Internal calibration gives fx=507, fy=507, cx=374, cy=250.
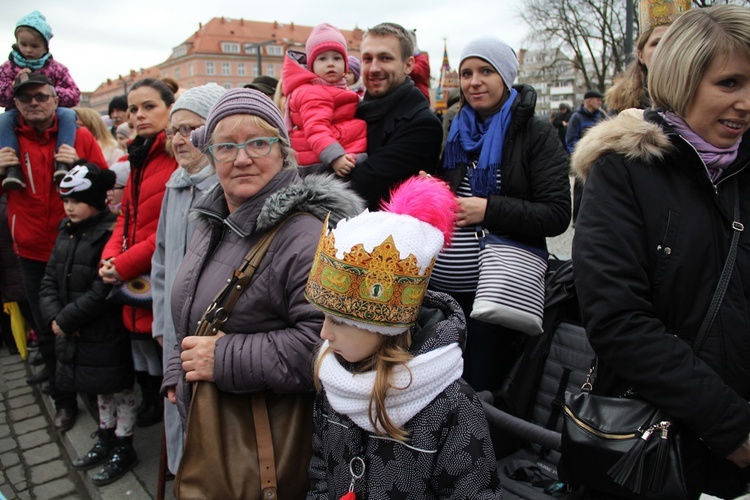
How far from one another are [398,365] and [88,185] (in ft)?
9.51

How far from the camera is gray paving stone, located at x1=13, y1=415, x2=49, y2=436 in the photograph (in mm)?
3918

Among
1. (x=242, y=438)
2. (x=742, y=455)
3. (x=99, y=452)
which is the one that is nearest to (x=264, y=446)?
(x=242, y=438)

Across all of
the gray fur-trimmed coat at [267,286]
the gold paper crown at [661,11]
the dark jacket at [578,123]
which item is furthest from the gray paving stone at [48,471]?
the dark jacket at [578,123]

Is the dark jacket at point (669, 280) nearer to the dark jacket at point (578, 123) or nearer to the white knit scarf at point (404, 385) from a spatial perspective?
the white knit scarf at point (404, 385)

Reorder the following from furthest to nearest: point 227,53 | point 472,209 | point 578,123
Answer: point 227,53
point 578,123
point 472,209

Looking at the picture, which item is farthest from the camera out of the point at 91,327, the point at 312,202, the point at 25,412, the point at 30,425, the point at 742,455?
the point at 25,412

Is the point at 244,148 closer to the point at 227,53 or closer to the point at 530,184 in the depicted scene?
the point at 530,184

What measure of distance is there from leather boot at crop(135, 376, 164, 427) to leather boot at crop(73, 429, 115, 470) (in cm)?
37

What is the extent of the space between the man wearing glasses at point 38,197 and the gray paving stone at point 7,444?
0.94 ft

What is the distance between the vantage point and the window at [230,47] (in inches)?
2724

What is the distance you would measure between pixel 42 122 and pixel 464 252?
3581 millimetres

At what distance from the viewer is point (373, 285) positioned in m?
1.41

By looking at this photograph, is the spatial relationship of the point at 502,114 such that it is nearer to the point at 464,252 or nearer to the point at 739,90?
the point at 464,252

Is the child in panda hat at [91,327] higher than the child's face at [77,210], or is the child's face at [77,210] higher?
the child's face at [77,210]
